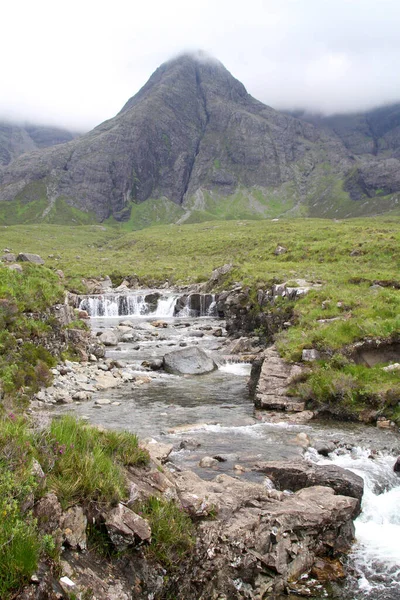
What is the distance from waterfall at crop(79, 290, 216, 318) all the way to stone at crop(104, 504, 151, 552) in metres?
45.3

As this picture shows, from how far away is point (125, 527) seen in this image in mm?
6941

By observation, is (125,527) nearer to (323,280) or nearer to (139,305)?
(323,280)

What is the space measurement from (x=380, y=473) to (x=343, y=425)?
4.06 meters

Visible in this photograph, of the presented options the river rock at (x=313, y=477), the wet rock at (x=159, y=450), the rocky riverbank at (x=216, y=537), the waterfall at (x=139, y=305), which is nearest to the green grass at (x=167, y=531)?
the rocky riverbank at (x=216, y=537)

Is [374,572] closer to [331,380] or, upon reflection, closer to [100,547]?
[100,547]

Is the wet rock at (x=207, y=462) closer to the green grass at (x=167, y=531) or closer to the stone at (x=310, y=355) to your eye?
the green grass at (x=167, y=531)

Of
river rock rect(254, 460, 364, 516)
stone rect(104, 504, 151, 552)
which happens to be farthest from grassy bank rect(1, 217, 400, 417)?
stone rect(104, 504, 151, 552)

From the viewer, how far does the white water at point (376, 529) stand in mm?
8328

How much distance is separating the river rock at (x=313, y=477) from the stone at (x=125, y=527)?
5.32m

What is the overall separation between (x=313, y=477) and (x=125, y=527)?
5.81m

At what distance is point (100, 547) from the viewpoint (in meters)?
6.75

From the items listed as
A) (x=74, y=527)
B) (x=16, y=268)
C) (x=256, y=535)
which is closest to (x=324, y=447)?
(x=256, y=535)

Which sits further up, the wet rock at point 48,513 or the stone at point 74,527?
the wet rock at point 48,513

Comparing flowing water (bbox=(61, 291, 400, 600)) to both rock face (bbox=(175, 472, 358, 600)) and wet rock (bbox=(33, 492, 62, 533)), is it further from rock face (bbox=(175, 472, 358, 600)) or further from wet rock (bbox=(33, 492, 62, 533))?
wet rock (bbox=(33, 492, 62, 533))
